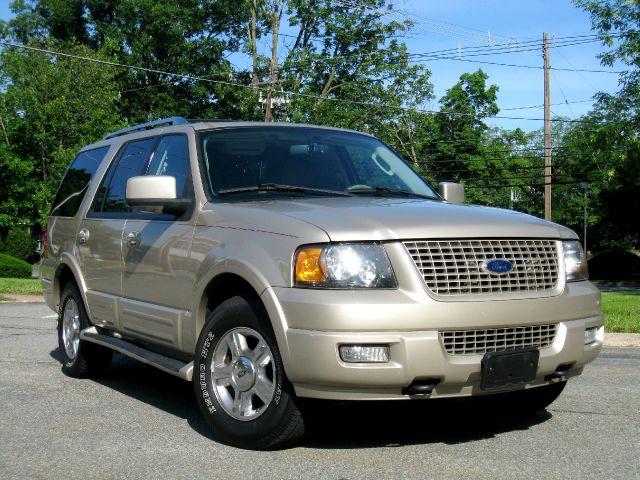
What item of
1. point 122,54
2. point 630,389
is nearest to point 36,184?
point 122,54

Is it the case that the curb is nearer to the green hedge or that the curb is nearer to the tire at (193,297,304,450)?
the green hedge

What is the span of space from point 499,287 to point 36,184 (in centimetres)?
3511

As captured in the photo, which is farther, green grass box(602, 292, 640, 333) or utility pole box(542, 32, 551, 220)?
utility pole box(542, 32, 551, 220)

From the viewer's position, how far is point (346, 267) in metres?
4.52

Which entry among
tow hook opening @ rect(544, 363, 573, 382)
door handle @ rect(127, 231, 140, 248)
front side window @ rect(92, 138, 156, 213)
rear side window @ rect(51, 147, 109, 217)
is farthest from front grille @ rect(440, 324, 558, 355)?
rear side window @ rect(51, 147, 109, 217)

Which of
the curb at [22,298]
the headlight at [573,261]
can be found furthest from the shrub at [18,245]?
the headlight at [573,261]

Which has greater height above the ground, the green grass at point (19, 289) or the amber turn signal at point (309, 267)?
the amber turn signal at point (309, 267)

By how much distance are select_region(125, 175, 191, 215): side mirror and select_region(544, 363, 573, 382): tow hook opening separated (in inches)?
101

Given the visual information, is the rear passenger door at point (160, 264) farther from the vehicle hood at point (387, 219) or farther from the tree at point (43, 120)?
the tree at point (43, 120)

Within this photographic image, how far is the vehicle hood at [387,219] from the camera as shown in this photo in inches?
181

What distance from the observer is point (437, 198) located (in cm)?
631

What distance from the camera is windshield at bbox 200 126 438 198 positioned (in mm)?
5832

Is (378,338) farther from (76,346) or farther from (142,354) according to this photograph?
(76,346)

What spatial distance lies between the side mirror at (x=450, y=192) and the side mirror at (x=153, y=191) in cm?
209
